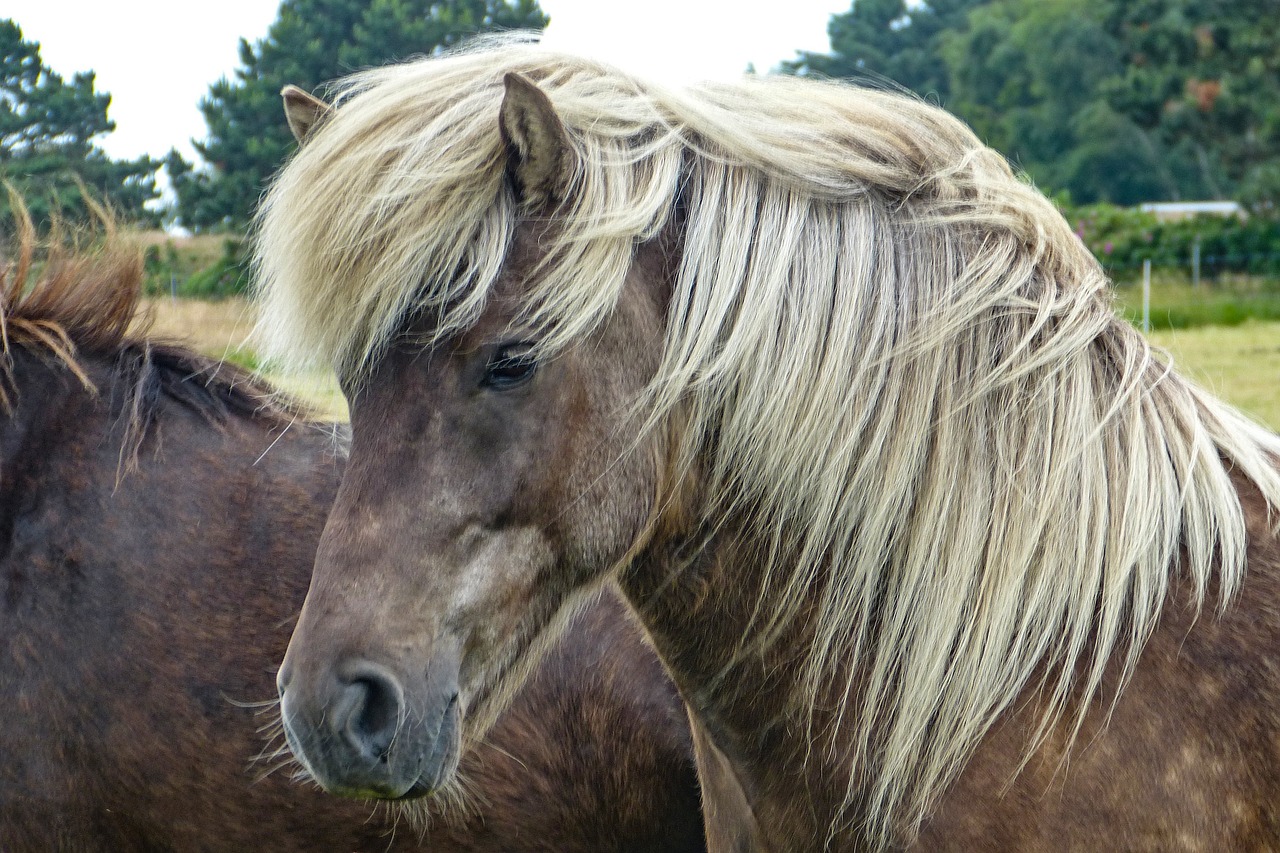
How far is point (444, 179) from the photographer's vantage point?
1.79 m

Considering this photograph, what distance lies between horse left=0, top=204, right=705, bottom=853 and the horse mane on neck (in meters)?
0.10

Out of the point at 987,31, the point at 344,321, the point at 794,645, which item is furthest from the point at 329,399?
the point at 987,31

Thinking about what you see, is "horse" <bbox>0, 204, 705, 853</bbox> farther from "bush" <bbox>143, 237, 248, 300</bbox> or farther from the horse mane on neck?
"bush" <bbox>143, 237, 248, 300</bbox>

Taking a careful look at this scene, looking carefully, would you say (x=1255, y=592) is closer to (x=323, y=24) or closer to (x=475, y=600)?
(x=475, y=600)

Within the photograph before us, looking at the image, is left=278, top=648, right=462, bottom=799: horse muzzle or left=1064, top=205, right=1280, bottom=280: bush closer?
left=278, top=648, right=462, bottom=799: horse muzzle

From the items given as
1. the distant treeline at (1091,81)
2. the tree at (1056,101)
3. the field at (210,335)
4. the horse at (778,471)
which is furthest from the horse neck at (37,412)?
the tree at (1056,101)

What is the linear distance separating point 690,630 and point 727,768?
334 mm

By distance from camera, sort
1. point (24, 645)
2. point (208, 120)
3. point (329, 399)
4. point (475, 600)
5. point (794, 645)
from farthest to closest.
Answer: point (208, 120), point (329, 399), point (24, 645), point (794, 645), point (475, 600)

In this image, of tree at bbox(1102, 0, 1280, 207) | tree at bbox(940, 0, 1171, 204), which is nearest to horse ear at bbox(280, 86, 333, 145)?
tree at bbox(1102, 0, 1280, 207)

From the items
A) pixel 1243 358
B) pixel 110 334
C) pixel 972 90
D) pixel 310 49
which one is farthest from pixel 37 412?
pixel 972 90

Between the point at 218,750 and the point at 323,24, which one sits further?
the point at 323,24

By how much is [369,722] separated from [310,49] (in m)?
17.1

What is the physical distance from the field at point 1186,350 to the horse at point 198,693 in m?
0.32

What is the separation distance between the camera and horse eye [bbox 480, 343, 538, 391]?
174 centimetres
